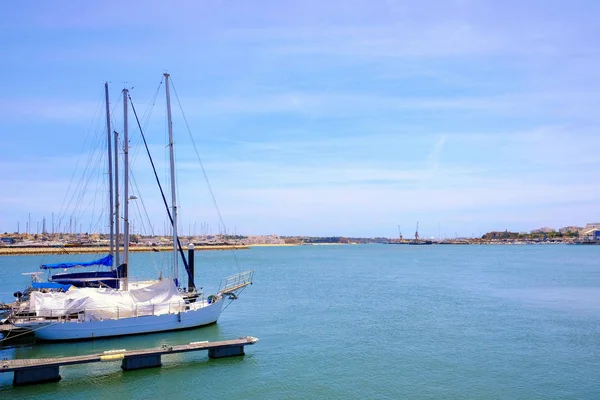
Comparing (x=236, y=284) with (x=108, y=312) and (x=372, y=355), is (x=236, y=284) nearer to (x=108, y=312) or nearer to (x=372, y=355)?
(x=108, y=312)

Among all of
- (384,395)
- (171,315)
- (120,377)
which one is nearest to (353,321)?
(171,315)

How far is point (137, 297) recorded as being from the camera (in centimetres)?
3094

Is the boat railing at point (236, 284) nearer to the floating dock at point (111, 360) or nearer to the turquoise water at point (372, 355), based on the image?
the turquoise water at point (372, 355)

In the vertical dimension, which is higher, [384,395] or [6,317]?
[6,317]

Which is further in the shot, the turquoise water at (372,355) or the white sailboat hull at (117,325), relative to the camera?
the white sailboat hull at (117,325)

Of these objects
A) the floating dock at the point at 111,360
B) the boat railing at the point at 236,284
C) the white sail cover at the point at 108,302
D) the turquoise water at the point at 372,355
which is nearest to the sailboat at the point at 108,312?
the white sail cover at the point at 108,302

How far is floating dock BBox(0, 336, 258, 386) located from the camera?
72.1 ft

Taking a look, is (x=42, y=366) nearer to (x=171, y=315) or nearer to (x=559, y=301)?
(x=171, y=315)

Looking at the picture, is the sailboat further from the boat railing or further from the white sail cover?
the boat railing

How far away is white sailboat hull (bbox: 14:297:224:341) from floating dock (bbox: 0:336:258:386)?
5212 millimetres

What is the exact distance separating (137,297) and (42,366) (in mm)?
9073

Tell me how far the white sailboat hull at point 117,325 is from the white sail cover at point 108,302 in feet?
1.44

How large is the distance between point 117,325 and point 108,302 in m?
1.45

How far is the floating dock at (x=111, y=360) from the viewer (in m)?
22.0
